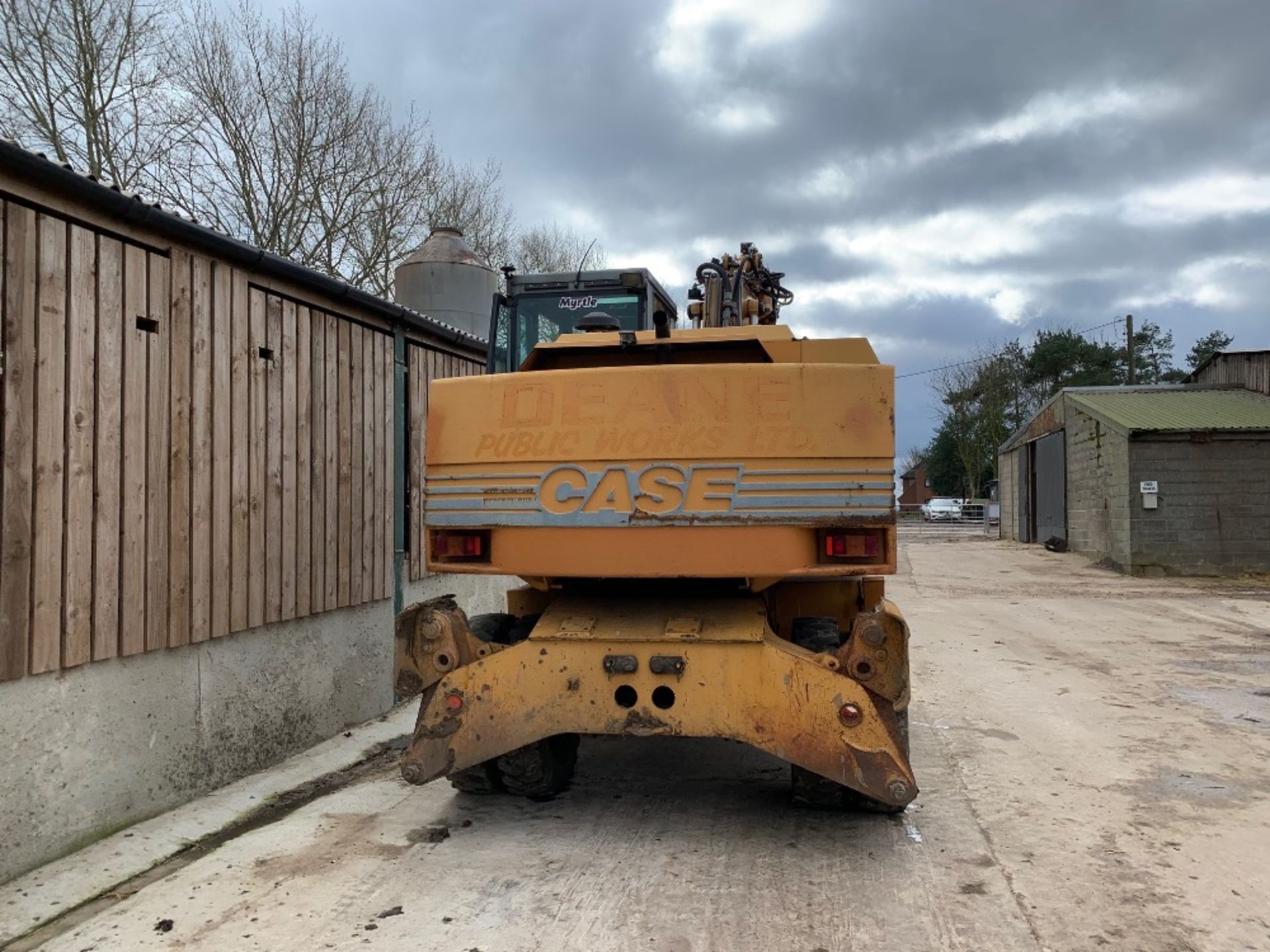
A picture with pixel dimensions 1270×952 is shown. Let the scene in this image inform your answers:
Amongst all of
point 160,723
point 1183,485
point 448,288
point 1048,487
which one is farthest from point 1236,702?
point 1048,487

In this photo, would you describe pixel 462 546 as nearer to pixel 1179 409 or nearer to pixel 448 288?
pixel 448 288

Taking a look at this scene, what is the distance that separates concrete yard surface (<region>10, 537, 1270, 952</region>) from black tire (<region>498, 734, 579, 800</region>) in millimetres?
92

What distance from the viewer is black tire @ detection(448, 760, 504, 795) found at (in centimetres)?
479

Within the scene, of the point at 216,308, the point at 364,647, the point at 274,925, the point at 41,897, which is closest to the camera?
the point at 274,925

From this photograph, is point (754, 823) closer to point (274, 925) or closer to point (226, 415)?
point (274, 925)

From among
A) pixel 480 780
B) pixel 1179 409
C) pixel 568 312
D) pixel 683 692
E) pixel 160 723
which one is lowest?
pixel 480 780

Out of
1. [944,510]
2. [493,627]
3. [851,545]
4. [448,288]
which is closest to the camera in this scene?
[851,545]

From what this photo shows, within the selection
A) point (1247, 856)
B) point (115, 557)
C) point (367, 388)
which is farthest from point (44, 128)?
point (1247, 856)

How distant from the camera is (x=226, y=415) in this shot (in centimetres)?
536

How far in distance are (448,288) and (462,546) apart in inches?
274

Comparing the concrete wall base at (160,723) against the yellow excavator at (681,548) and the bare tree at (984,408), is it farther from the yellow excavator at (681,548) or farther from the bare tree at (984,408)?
the bare tree at (984,408)

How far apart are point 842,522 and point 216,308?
3789 mm

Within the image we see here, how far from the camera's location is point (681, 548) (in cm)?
405

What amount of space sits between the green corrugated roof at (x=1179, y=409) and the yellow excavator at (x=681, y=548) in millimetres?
17146
